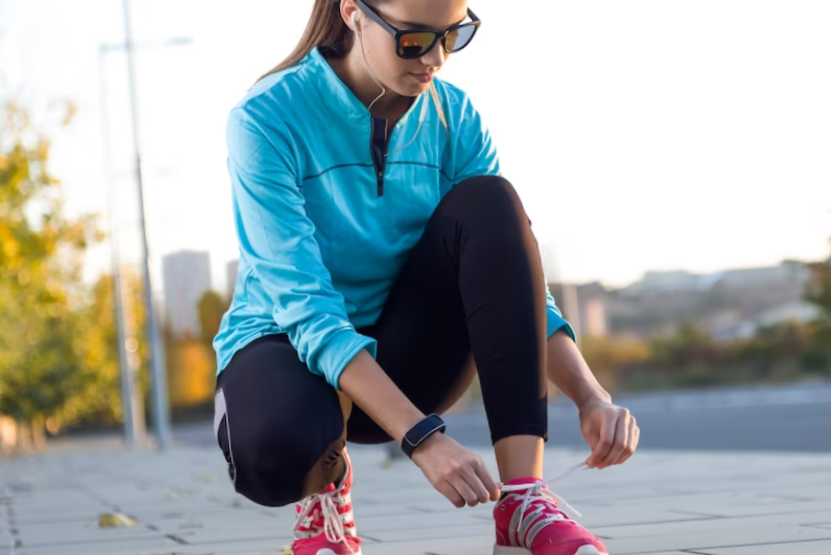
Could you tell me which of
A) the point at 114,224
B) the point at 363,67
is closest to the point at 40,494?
the point at 363,67

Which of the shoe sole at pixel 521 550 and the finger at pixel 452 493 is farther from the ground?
the finger at pixel 452 493

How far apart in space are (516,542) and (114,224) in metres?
23.8

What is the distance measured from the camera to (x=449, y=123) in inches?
118

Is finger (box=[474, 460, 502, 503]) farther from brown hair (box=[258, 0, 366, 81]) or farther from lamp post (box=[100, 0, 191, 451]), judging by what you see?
lamp post (box=[100, 0, 191, 451])

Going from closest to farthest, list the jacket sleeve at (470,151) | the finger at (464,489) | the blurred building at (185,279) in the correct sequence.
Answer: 1. the finger at (464,489)
2. the jacket sleeve at (470,151)
3. the blurred building at (185,279)

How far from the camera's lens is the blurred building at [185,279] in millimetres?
17188

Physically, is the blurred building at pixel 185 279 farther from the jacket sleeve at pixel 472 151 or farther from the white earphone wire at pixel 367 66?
the white earphone wire at pixel 367 66

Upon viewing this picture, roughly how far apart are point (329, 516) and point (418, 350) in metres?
0.43

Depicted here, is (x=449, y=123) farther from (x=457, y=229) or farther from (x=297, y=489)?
(x=297, y=489)

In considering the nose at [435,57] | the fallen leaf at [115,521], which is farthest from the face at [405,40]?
the fallen leaf at [115,521]

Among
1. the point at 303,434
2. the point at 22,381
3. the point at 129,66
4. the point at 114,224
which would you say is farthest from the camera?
the point at 22,381

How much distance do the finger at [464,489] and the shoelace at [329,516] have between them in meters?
0.65

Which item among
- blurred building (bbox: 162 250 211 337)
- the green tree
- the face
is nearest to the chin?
the face

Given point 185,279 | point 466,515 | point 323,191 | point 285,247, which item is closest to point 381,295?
point 323,191
